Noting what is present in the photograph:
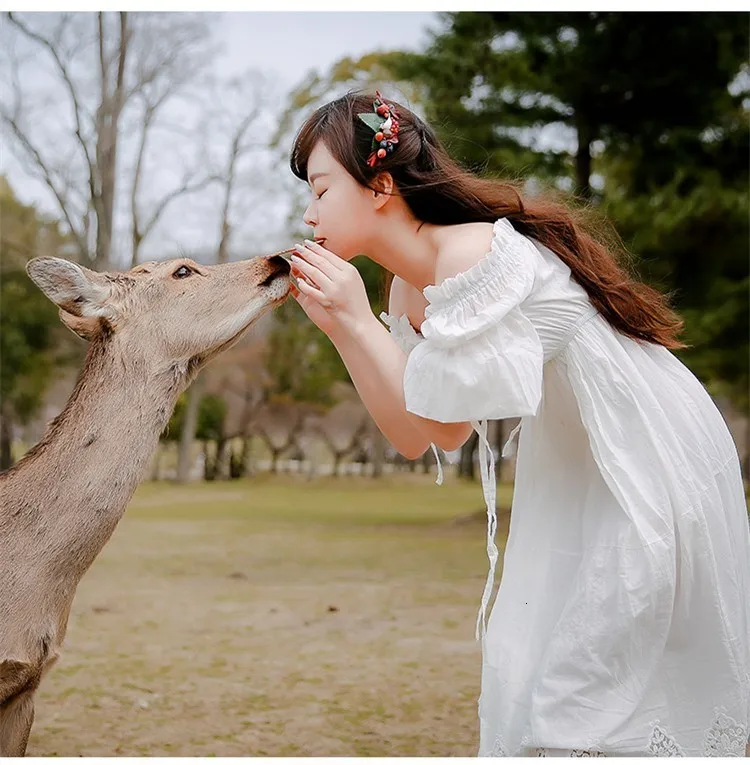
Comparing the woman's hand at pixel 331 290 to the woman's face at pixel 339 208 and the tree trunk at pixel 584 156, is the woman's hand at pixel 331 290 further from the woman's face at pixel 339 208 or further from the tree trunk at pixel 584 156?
the tree trunk at pixel 584 156

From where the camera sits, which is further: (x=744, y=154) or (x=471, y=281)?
(x=744, y=154)

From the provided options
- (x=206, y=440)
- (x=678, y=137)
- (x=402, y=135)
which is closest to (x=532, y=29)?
(x=678, y=137)

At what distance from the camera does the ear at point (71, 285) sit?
6.96 feet

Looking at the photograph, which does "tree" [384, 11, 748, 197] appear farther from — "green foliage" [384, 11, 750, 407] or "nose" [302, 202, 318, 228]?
"nose" [302, 202, 318, 228]

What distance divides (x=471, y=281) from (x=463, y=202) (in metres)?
0.30

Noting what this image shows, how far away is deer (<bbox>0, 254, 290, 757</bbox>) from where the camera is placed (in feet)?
6.49

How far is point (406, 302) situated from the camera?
2.25 metres

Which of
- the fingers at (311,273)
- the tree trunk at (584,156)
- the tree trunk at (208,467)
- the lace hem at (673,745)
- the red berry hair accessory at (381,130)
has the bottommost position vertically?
the tree trunk at (208,467)

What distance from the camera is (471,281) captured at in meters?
1.75

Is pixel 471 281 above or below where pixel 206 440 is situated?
above

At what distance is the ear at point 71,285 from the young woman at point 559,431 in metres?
0.42

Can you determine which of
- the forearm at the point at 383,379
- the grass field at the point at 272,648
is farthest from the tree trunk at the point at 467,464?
the forearm at the point at 383,379

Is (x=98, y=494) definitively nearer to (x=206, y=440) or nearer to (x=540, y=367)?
(x=540, y=367)

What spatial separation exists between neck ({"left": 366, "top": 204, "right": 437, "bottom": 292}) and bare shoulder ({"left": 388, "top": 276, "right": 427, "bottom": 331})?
0.15m
